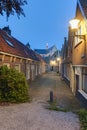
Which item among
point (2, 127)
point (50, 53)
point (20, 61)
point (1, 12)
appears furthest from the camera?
point (50, 53)

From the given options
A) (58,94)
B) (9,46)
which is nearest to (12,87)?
(58,94)

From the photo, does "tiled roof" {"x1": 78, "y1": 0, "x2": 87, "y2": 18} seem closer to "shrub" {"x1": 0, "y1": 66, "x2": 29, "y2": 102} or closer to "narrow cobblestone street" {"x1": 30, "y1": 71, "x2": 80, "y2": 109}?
"shrub" {"x1": 0, "y1": 66, "x2": 29, "y2": 102}

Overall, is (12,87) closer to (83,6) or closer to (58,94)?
(83,6)

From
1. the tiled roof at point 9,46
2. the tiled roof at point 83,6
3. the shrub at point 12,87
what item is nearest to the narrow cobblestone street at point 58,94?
the shrub at point 12,87

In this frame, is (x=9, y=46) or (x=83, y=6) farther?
(x=9, y=46)

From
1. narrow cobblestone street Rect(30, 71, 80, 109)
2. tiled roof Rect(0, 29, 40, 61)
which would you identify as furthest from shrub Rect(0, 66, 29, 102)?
tiled roof Rect(0, 29, 40, 61)

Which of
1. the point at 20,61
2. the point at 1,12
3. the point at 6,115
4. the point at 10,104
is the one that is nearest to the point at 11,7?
the point at 1,12

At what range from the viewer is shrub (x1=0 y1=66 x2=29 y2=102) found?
37.7 feet

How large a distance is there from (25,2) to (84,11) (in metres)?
3.95

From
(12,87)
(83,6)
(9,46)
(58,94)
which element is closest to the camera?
(12,87)

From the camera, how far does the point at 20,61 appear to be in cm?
2059

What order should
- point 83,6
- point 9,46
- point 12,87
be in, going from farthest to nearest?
point 9,46 < point 83,6 < point 12,87

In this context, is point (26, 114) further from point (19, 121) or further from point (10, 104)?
point (10, 104)

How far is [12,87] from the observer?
38.1ft
